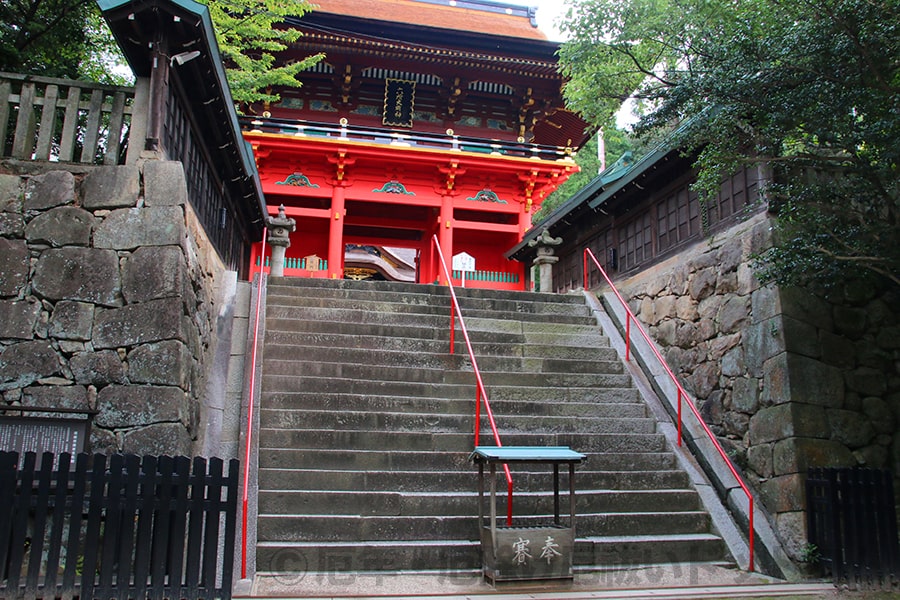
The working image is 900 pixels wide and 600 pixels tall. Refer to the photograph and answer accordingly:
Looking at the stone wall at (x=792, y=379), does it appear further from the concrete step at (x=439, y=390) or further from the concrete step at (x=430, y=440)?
the concrete step at (x=439, y=390)

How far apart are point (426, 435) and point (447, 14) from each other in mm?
17736

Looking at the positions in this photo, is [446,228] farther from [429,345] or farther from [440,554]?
[440,554]

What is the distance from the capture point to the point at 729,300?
771cm

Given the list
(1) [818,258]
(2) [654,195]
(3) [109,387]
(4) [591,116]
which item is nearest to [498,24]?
(4) [591,116]

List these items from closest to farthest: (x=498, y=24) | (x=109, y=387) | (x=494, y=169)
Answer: (x=109, y=387) < (x=494, y=169) < (x=498, y=24)

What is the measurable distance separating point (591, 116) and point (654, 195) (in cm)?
186

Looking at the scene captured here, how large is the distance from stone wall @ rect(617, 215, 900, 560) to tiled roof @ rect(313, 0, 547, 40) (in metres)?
13.1

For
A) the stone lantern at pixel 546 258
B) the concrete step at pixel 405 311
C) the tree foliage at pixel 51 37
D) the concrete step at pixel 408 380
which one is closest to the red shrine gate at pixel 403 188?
the stone lantern at pixel 546 258

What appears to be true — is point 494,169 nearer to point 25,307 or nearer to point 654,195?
point 654,195

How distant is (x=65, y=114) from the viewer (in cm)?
638

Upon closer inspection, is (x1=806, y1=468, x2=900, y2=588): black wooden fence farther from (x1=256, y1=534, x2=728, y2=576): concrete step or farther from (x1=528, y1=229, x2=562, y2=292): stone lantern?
(x1=528, y1=229, x2=562, y2=292): stone lantern

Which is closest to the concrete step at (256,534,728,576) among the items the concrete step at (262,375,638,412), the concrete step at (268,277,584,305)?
the concrete step at (262,375,638,412)

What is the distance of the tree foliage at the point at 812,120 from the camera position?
5359mm

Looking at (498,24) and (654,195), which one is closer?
(654,195)
